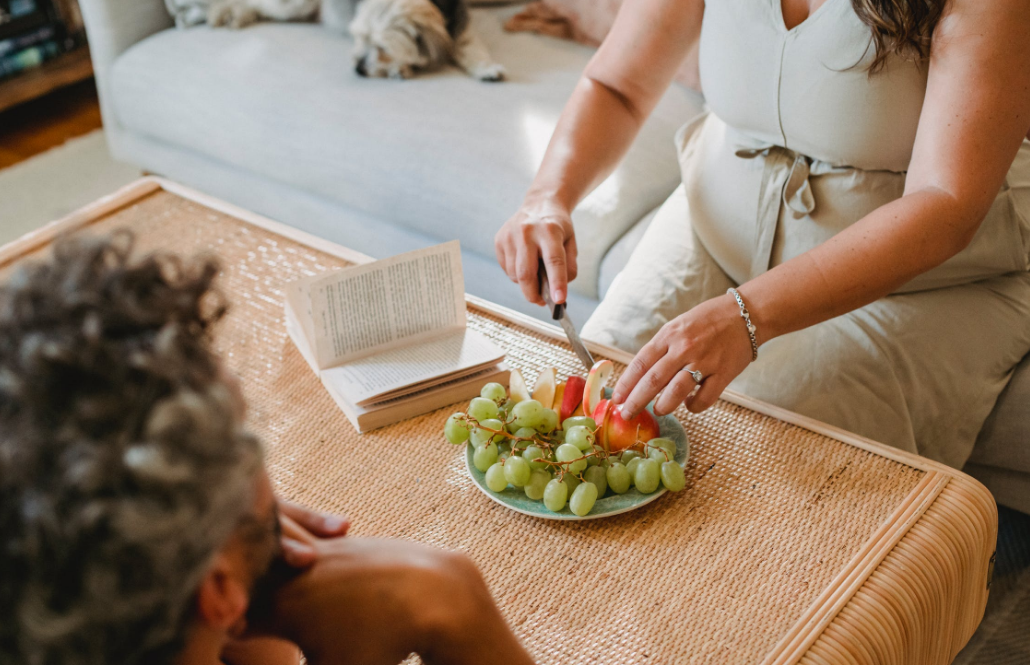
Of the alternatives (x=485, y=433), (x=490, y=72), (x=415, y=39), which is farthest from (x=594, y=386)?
(x=415, y=39)

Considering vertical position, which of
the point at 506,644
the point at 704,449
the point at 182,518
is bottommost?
the point at 704,449

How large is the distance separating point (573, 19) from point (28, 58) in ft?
6.50

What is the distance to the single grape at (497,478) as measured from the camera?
2.60 ft

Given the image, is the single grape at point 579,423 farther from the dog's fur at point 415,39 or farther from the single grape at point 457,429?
the dog's fur at point 415,39

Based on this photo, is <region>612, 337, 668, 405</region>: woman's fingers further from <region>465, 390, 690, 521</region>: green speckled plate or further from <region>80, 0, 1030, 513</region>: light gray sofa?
<region>80, 0, 1030, 513</region>: light gray sofa

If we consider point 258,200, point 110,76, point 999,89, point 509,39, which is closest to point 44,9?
point 110,76

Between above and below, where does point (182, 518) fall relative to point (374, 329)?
above

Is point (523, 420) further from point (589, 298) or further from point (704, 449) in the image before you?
point (589, 298)

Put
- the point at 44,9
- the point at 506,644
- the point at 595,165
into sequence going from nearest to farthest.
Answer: the point at 506,644 < the point at 595,165 < the point at 44,9

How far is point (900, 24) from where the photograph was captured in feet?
2.85

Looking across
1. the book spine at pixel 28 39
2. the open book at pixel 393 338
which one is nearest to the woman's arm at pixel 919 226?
the open book at pixel 393 338

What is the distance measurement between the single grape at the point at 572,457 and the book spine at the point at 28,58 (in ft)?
9.25

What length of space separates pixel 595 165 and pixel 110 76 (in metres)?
1.55

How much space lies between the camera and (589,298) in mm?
1525
